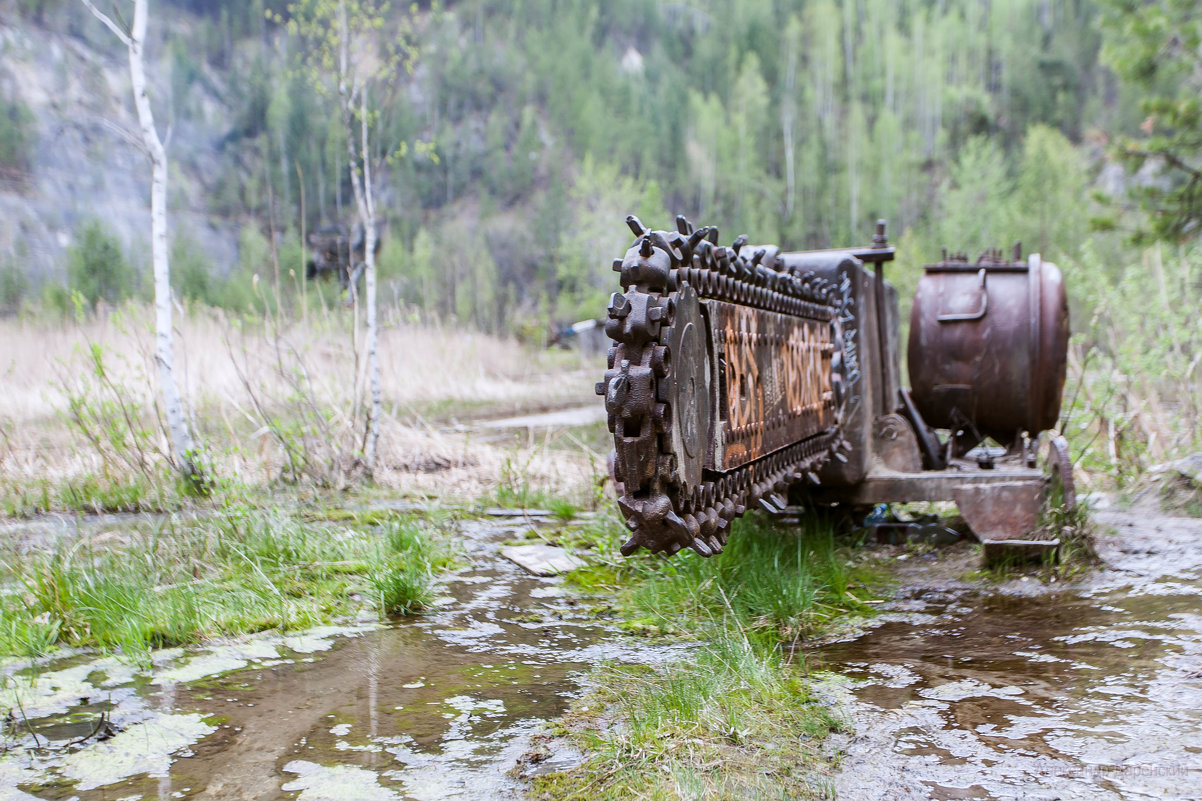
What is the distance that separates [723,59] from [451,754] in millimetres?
57166

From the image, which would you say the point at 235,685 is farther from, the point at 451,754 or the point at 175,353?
the point at 175,353

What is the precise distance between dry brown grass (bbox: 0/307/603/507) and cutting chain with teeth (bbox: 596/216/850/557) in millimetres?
2858

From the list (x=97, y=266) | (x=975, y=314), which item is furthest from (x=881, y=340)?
(x=97, y=266)

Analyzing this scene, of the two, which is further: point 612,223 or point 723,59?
point 723,59

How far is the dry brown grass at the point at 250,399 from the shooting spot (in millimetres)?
7207

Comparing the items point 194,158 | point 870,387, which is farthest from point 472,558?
point 194,158

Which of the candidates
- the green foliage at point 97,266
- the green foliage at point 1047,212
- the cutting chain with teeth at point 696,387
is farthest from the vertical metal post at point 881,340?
the green foliage at point 1047,212

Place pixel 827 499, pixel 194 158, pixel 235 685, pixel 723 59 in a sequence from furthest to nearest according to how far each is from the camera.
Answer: pixel 723 59 < pixel 194 158 < pixel 827 499 < pixel 235 685

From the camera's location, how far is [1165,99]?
400 inches

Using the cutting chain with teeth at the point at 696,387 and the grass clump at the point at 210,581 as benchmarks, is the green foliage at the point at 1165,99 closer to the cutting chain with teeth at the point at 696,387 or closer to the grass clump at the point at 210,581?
the cutting chain with teeth at the point at 696,387

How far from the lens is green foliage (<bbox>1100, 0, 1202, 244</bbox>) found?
9.96m

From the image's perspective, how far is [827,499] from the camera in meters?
5.36

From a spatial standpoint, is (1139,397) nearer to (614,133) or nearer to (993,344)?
(993,344)

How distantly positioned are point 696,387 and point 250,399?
6639mm
